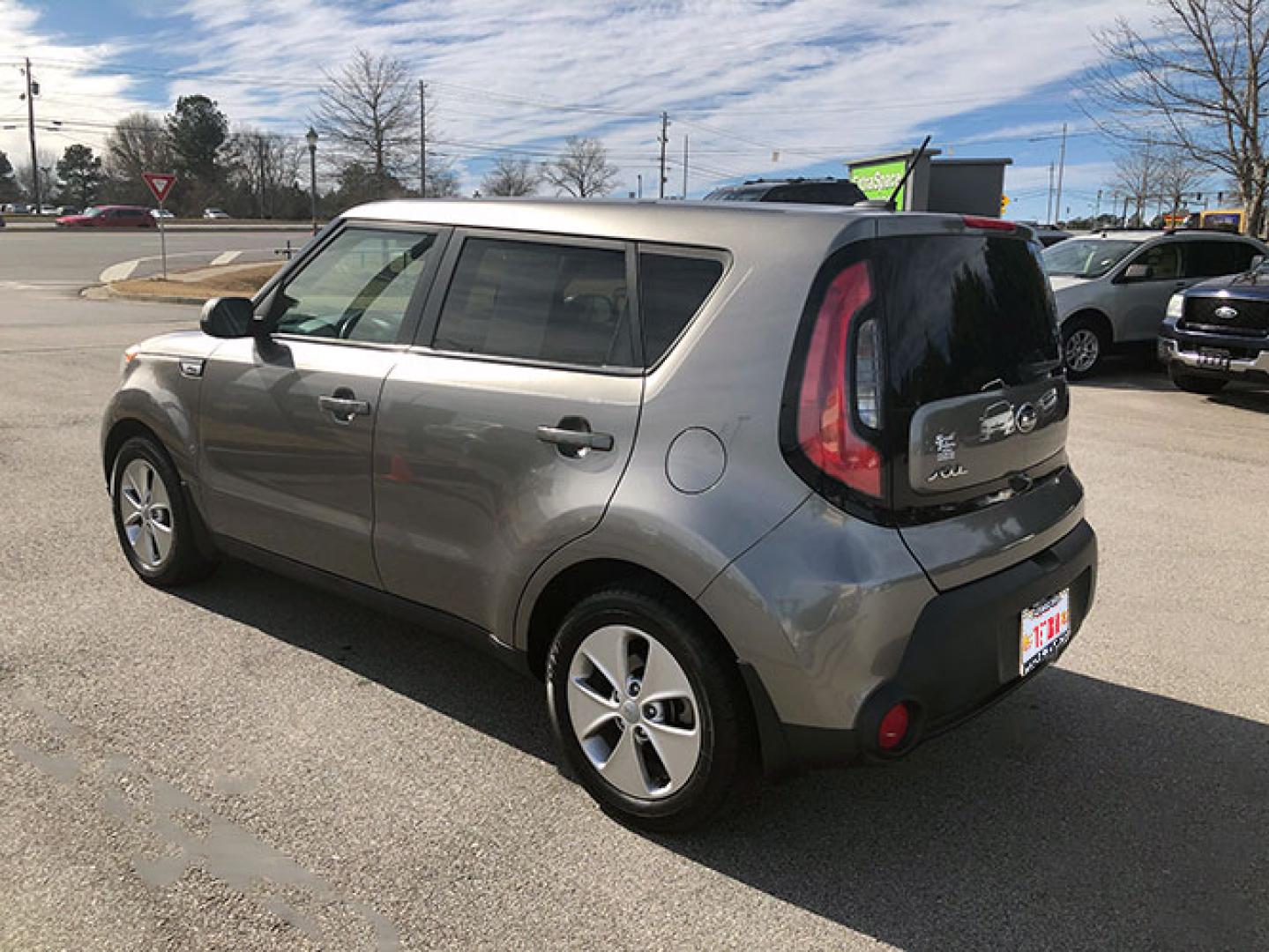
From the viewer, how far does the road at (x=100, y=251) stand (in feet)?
87.9

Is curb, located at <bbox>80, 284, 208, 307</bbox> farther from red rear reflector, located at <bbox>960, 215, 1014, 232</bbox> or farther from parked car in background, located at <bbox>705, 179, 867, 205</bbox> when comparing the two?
red rear reflector, located at <bbox>960, 215, 1014, 232</bbox>

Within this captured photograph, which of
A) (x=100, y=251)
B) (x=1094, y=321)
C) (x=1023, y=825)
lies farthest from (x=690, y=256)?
(x=100, y=251)

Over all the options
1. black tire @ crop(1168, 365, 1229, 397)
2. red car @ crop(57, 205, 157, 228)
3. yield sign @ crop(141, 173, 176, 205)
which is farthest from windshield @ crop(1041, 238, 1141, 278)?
red car @ crop(57, 205, 157, 228)

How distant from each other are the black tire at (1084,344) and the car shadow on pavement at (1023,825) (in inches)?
370

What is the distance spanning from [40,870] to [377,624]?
1763 millimetres

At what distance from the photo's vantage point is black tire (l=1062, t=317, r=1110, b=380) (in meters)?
12.1

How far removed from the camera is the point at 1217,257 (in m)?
12.8

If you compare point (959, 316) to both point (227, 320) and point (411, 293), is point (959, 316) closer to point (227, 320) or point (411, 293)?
point (411, 293)

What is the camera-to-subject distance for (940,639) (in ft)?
8.07

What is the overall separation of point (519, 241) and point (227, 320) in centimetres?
130

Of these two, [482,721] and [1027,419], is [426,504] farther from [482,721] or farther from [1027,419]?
[1027,419]

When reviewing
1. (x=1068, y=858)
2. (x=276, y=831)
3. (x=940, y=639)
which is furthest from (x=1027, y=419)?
(x=276, y=831)

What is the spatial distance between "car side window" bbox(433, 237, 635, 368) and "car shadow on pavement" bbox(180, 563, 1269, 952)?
1.29m

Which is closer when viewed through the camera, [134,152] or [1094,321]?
[1094,321]
